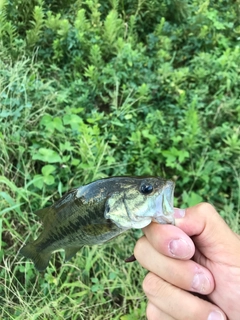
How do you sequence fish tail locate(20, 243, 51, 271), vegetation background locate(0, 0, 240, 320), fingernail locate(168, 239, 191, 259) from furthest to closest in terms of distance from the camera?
vegetation background locate(0, 0, 240, 320) → fish tail locate(20, 243, 51, 271) → fingernail locate(168, 239, 191, 259)

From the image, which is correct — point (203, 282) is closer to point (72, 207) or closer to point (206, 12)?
point (72, 207)

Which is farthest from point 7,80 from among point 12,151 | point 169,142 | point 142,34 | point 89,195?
point 89,195

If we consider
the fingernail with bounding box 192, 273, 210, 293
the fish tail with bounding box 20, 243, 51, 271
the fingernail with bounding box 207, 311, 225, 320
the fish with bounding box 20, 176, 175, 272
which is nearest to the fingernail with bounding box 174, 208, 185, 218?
the fish with bounding box 20, 176, 175, 272

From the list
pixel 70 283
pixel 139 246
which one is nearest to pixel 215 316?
pixel 139 246

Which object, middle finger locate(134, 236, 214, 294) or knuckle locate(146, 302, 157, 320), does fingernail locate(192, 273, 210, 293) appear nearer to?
middle finger locate(134, 236, 214, 294)

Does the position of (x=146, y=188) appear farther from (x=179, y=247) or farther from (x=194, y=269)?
(x=194, y=269)

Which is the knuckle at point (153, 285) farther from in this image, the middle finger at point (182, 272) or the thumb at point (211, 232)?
the thumb at point (211, 232)

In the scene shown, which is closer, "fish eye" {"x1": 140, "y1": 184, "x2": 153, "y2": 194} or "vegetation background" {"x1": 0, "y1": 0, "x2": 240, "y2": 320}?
"fish eye" {"x1": 140, "y1": 184, "x2": 153, "y2": 194}

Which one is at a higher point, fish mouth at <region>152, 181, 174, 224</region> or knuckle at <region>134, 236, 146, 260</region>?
fish mouth at <region>152, 181, 174, 224</region>
